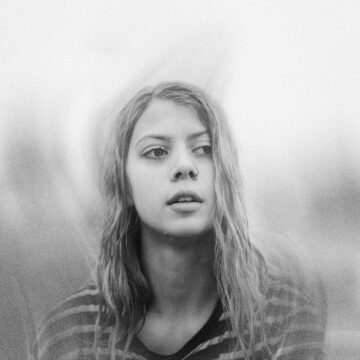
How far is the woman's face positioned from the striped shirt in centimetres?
24

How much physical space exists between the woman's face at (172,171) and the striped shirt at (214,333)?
237mm

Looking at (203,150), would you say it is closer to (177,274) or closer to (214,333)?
(177,274)

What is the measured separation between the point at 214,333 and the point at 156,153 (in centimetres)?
47

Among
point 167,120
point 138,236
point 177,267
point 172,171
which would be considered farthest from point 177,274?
point 167,120

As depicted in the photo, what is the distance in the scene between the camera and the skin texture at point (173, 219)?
1462 mm

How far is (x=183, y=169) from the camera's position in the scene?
145 cm

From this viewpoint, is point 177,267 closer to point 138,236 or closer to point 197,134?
point 138,236

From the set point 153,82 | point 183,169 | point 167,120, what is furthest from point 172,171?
point 153,82

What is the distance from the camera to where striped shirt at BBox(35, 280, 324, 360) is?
1.47 meters

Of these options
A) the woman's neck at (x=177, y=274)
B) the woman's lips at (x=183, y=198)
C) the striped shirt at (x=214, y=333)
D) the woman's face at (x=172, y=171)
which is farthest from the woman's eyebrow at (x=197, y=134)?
the striped shirt at (x=214, y=333)

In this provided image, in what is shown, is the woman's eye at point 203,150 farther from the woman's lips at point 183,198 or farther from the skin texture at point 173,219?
the woman's lips at point 183,198

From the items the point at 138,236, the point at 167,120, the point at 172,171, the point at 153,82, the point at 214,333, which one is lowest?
the point at 214,333

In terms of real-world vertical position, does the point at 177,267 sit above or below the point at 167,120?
below

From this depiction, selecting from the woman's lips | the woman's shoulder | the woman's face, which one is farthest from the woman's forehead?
the woman's shoulder
